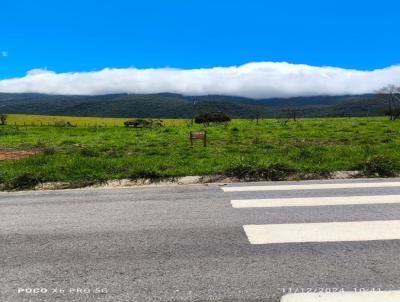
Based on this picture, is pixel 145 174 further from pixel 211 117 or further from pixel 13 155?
pixel 211 117

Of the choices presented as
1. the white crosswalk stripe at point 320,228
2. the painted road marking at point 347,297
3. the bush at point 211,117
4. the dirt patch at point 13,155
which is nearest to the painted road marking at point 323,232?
the white crosswalk stripe at point 320,228

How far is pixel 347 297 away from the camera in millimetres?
3494

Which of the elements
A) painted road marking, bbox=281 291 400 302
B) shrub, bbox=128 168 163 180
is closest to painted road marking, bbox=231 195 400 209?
painted road marking, bbox=281 291 400 302

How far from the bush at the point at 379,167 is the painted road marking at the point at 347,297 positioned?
6.94 m

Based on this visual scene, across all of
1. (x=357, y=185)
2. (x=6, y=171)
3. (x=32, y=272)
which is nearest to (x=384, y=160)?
(x=357, y=185)

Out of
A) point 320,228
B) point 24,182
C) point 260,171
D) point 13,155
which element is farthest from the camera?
point 13,155

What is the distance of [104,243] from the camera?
495 cm

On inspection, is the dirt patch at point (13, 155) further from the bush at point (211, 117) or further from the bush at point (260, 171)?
the bush at point (211, 117)

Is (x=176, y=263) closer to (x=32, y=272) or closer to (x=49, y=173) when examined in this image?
(x=32, y=272)

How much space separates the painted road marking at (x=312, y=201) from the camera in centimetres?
667

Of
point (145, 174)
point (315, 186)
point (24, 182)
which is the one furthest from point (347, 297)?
point (24, 182)

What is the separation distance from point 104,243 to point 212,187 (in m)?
4.04

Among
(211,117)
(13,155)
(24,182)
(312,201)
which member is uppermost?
(312,201)

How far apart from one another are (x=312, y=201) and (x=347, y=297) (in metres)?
3.52
